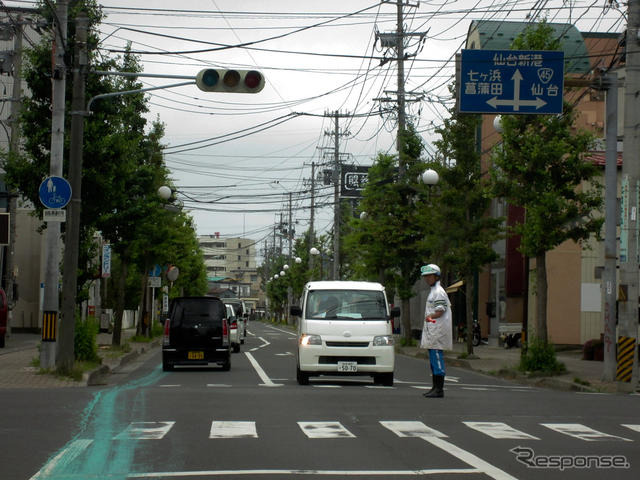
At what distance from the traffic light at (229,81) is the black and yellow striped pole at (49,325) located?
636cm

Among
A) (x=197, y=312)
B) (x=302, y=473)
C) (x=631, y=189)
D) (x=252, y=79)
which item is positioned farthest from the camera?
(x=197, y=312)

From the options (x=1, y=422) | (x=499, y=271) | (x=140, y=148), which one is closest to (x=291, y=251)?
(x=499, y=271)

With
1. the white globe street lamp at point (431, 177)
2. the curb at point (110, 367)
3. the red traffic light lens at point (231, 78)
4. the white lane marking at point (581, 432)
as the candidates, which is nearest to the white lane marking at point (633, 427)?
the white lane marking at point (581, 432)

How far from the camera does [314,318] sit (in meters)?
18.9

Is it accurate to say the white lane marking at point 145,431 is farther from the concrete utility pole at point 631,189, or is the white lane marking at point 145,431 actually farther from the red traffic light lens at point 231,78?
the concrete utility pole at point 631,189

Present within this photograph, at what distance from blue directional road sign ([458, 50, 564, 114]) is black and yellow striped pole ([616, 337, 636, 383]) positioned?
5.06m

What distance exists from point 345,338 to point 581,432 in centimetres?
808

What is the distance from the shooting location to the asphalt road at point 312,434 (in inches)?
329

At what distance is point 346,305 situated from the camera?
19203 millimetres

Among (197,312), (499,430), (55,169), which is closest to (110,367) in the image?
(197,312)

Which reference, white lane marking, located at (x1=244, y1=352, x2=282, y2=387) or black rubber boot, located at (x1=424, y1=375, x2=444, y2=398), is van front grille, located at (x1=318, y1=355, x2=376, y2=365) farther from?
black rubber boot, located at (x1=424, y1=375, x2=444, y2=398)

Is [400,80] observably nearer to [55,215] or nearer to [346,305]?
[346,305]

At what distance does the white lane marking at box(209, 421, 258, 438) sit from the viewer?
34.0ft

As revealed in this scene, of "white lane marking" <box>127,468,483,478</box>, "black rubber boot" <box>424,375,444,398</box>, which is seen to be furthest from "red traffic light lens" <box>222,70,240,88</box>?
"white lane marking" <box>127,468,483,478</box>
